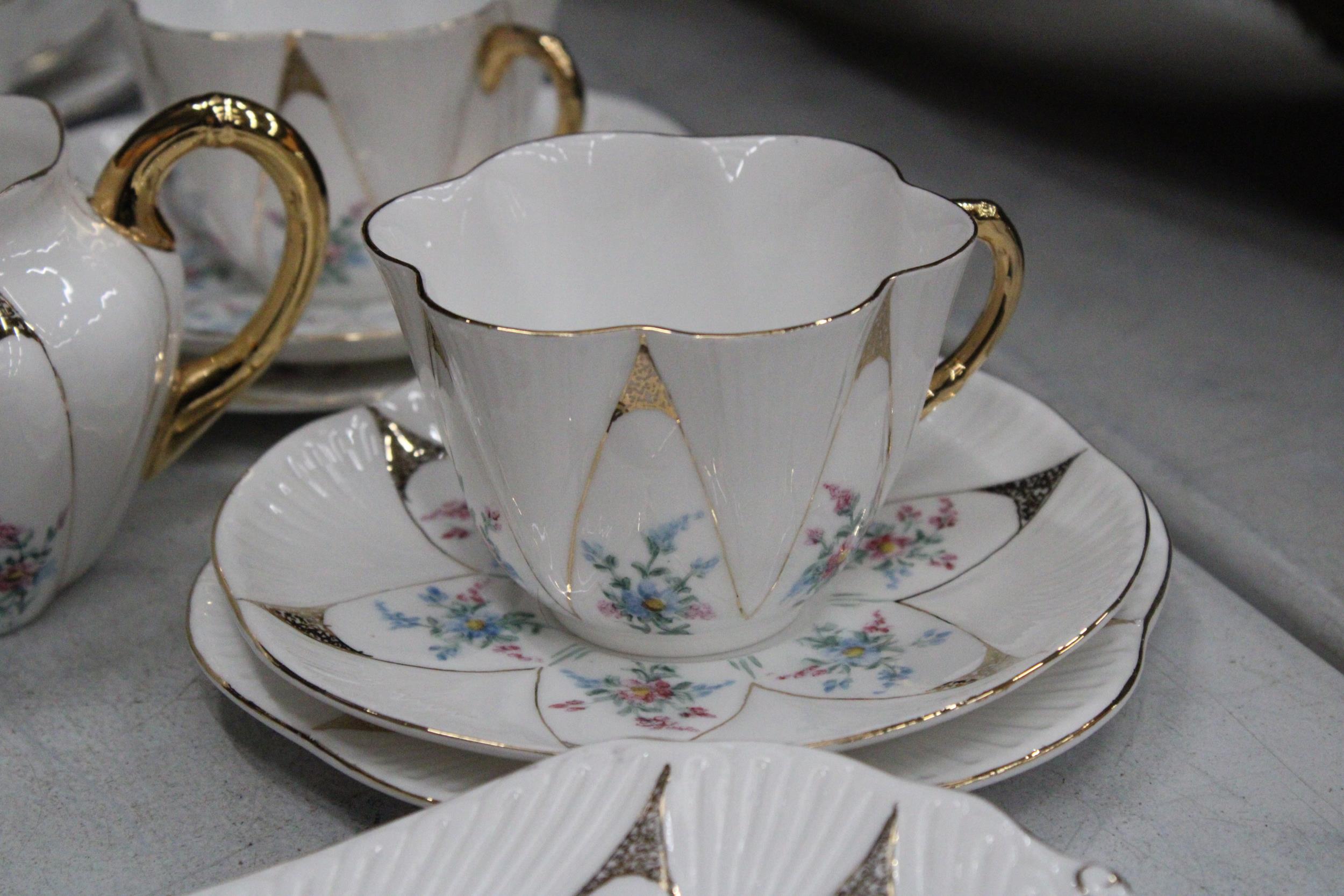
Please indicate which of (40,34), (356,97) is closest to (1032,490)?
(356,97)

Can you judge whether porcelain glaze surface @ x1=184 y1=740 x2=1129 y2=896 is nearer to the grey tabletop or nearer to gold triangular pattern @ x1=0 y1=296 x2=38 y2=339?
the grey tabletop

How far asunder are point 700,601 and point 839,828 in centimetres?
11

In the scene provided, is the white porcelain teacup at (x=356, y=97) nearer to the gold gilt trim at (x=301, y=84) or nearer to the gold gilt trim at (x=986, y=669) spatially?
the gold gilt trim at (x=301, y=84)

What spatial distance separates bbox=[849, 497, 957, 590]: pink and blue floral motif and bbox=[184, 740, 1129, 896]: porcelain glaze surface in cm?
15

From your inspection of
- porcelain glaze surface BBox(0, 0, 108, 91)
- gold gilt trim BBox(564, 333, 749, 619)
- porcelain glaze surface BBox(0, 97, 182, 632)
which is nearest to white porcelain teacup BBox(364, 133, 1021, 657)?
gold gilt trim BBox(564, 333, 749, 619)

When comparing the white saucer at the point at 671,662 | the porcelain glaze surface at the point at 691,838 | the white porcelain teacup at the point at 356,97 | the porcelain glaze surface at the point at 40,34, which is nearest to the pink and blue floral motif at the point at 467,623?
the white saucer at the point at 671,662

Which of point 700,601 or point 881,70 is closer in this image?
point 700,601

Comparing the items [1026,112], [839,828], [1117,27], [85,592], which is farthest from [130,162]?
[1026,112]

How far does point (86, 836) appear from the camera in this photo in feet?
1.27

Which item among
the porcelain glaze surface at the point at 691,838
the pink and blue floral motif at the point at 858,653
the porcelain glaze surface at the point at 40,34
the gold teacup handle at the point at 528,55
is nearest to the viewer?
the porcelain glaze surface at the point at 691,838

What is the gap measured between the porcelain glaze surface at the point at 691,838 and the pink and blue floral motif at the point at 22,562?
210mm

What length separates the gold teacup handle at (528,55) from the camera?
0.63 meters

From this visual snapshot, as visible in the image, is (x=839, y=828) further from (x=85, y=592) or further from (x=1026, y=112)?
(x=1026, y=112)

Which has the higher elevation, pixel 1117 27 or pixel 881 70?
pixel 1117 27
